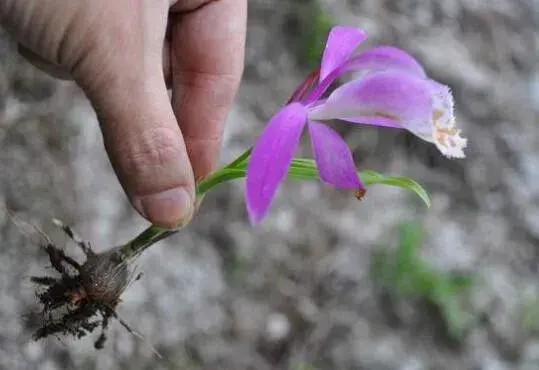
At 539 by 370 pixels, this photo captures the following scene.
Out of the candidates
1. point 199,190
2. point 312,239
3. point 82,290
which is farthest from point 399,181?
point 312,239

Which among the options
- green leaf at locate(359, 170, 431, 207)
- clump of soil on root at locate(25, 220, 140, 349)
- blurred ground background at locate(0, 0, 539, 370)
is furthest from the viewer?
blurred ground background at locate(0, 0, 539, 370)

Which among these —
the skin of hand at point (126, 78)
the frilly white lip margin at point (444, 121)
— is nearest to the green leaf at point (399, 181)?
the frilly white lip margin at point (444, 121)

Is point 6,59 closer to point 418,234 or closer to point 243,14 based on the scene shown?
point 243,14

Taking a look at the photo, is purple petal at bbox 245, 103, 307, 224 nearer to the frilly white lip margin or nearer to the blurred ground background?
the frilly white lip margin

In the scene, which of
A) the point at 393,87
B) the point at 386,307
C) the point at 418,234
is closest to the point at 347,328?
the point at 386,307

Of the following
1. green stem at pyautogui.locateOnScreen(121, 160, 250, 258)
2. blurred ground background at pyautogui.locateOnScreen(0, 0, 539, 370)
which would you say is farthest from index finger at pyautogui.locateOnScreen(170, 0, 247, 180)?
blurred ground background at pyautogui.locateOnScreen(0, 0, 539, 370)

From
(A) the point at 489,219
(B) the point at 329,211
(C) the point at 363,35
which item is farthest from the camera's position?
(A) the point at 489,219
